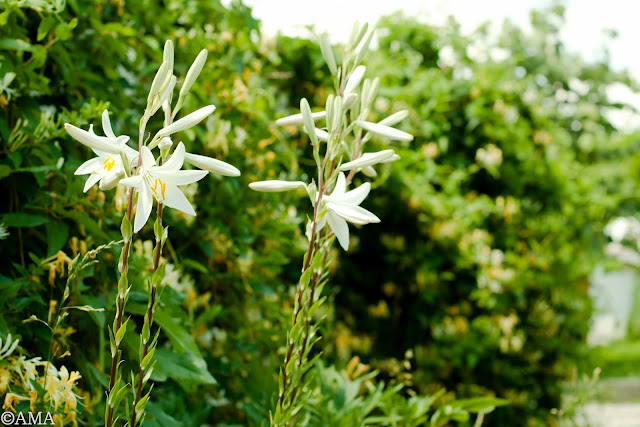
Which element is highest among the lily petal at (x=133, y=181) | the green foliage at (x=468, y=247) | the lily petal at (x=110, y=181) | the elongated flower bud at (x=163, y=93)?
the elongated flower bud at (x=163, y=93)

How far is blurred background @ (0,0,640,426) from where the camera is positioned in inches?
52.1

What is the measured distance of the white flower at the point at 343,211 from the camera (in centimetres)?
91

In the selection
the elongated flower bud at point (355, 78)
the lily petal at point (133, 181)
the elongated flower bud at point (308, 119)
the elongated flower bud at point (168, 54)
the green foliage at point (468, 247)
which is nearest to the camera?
the lily petal at point (133, 181)

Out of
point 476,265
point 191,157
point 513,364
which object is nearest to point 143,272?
point 191,157

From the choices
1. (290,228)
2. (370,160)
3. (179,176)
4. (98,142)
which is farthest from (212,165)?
(290,228)

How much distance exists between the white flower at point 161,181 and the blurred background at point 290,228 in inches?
16.1

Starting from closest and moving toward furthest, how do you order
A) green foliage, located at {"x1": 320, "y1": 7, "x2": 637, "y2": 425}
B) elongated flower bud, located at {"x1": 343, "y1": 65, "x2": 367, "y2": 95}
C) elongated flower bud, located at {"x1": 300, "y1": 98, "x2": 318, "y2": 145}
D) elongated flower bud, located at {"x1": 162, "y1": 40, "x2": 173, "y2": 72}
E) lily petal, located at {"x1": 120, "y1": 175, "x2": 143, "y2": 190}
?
lily petal, located at {"x1": 120, "y1": 175, "x2": 143, "y2": 190}, elongated flower bud, located at {"x1": 162, "y1": 40, "x2": 173, "y2": 72}, elongated flower bud, located at {"x1": 300, "y1": 98, "x2": 318, "y2": 145}, elongated flower bud, located at {"x1": 343, "y1": 65, "x2": 367, "y2": 95}, green foliage, located at {"x1": 320, "y1": 7, "x2": 637, "y2": 425}

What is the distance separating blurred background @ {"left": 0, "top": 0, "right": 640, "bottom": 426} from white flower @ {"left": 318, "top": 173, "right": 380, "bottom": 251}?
1.62 feet

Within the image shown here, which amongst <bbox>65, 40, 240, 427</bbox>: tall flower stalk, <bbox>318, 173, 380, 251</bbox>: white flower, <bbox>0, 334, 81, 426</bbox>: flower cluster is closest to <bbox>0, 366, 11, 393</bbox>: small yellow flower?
<bbox>0, 334, 81, 426</bbox>: flower cluster

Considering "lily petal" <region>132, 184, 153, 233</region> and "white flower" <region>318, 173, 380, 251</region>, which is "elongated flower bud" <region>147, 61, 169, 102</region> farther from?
"white flower" <region>318, 173, 380, 251</region>

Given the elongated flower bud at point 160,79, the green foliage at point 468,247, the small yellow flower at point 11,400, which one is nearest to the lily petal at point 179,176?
the elongated flower bud at point 160,79

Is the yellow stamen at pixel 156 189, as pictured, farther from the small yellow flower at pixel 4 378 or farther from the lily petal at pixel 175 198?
the small yellow flower at pixel 4 378

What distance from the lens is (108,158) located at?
88 centimetres

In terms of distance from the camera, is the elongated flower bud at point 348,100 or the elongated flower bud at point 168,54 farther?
the elongated flower bud at point 348,100
